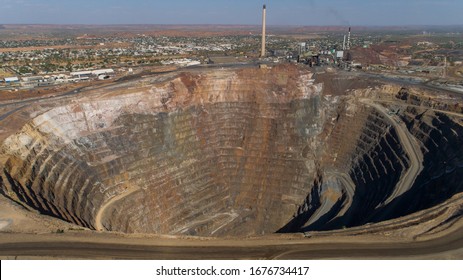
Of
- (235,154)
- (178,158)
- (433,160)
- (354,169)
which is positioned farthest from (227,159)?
(433,160)

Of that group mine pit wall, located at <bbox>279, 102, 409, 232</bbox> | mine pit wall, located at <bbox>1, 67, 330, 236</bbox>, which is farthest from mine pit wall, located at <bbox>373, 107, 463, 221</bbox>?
mine pit wall, located at <bbox>1, 67, 330, 236</bbox>

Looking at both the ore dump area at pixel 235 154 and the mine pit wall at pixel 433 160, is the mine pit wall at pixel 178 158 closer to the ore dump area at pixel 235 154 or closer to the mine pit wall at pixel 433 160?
the ore dump area at pixel 235 154

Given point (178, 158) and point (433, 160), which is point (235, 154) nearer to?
point (178, 158)

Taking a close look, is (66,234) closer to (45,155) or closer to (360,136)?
(45,155)

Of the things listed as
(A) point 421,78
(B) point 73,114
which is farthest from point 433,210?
(A) point 421,78

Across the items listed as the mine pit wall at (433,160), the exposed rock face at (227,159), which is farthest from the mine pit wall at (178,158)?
the mine pit wall at (433,160)

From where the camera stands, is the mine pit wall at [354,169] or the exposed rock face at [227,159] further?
the mine pit wall at [354,169]
